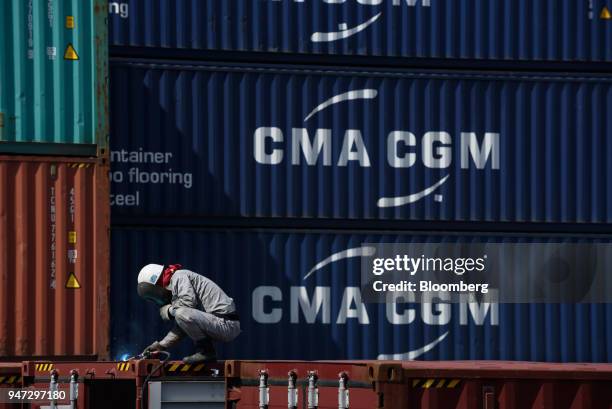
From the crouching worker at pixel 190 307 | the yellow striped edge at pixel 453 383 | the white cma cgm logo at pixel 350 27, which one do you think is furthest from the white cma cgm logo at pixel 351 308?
the yellow striped edge at pixel 453 383

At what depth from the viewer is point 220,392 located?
11617 mm

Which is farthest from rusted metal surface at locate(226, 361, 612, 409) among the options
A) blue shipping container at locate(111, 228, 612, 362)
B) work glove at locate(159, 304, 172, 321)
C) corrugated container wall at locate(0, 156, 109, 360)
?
blue shipping container at locate(111, 228, 612, 362)

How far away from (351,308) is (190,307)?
7640 millimetres

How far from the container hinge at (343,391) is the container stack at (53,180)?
821 cm

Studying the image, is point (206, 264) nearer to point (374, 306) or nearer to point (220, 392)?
point (374, 306)

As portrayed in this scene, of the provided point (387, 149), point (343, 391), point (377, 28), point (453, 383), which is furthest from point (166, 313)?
point (377, 28)

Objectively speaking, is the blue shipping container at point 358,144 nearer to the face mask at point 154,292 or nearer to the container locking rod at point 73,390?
Answer: the face mask at point 154,292

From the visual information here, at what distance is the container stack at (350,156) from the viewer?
18938 mm

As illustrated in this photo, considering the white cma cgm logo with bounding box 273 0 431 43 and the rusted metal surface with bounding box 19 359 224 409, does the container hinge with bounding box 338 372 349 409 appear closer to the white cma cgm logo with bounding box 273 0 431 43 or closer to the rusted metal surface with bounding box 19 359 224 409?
the rusted metal surface with bounding box 19 359 224 409

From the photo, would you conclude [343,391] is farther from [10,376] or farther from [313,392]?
[10,376]

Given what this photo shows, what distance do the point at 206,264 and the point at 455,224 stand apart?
4.26 meters

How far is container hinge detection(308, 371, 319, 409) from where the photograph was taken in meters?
10.5

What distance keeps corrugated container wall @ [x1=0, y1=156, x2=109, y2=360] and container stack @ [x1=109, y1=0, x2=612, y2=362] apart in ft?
2.12

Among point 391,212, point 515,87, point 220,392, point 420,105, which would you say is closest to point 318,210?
point 391,212
